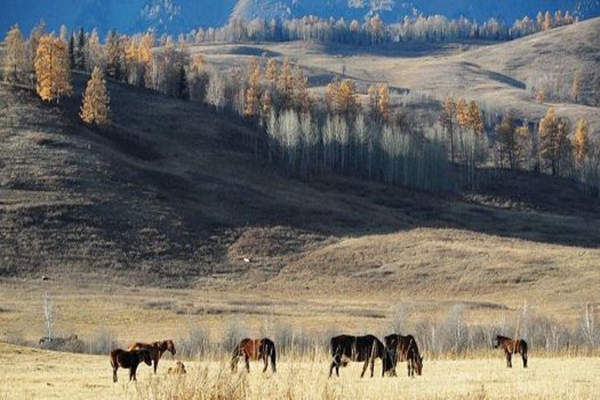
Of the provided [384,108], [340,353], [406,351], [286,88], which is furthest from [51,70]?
[340,353]

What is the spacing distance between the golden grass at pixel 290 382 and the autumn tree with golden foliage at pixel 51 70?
95.5 meters

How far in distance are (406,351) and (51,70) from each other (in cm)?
10727

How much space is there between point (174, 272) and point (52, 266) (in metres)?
10.9

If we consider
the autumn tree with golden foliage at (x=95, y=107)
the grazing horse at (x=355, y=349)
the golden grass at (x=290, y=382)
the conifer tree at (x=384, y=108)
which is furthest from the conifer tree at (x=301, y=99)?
the grazing horse at (x=355, y=349)

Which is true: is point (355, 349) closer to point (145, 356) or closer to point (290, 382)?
point (145, 356)

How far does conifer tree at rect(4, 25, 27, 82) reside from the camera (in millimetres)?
132500

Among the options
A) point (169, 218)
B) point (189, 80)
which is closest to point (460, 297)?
point (169, 218)

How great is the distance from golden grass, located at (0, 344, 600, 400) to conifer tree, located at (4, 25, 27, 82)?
110m

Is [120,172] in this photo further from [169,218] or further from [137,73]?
[137,73]

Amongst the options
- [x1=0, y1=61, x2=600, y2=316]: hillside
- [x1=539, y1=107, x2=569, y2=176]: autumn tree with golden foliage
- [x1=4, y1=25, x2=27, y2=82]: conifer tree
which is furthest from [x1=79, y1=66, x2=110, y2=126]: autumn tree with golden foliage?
[x1=539, y1=107, x2=569, y2=176]: autumn tree with golden foliage

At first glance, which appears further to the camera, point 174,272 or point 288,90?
point 288,90

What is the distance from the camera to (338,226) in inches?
3999

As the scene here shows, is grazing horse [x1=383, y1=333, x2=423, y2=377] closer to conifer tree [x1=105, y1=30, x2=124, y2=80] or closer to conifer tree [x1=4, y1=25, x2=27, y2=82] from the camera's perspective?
conifer tree [x1=4, y1=25, x2=27, y2=82]

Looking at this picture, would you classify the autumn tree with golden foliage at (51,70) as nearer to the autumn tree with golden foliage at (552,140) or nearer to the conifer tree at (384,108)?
the conifer tree at (384,108)
